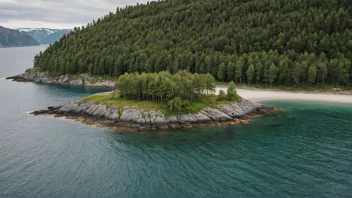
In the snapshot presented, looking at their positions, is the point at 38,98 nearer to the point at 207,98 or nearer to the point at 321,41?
the point at 207,98

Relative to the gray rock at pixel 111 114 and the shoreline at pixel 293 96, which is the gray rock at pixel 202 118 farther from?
the shoreline at pixel 293 96

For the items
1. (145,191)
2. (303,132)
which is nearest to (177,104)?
(303,132)

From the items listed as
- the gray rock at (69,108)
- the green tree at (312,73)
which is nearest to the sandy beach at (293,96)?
the green tree at (312,73)

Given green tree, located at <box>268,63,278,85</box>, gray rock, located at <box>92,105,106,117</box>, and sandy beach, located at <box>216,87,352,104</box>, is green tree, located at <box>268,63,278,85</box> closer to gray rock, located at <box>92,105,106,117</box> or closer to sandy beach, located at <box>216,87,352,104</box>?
sandy beach, located at <box>216,87,352,104</box>

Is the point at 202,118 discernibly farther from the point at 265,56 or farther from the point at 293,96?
the point at 265,56

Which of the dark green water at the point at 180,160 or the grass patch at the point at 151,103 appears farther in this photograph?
the grass patch at the point at 151,103

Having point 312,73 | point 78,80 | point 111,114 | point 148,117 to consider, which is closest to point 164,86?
point 148,117
